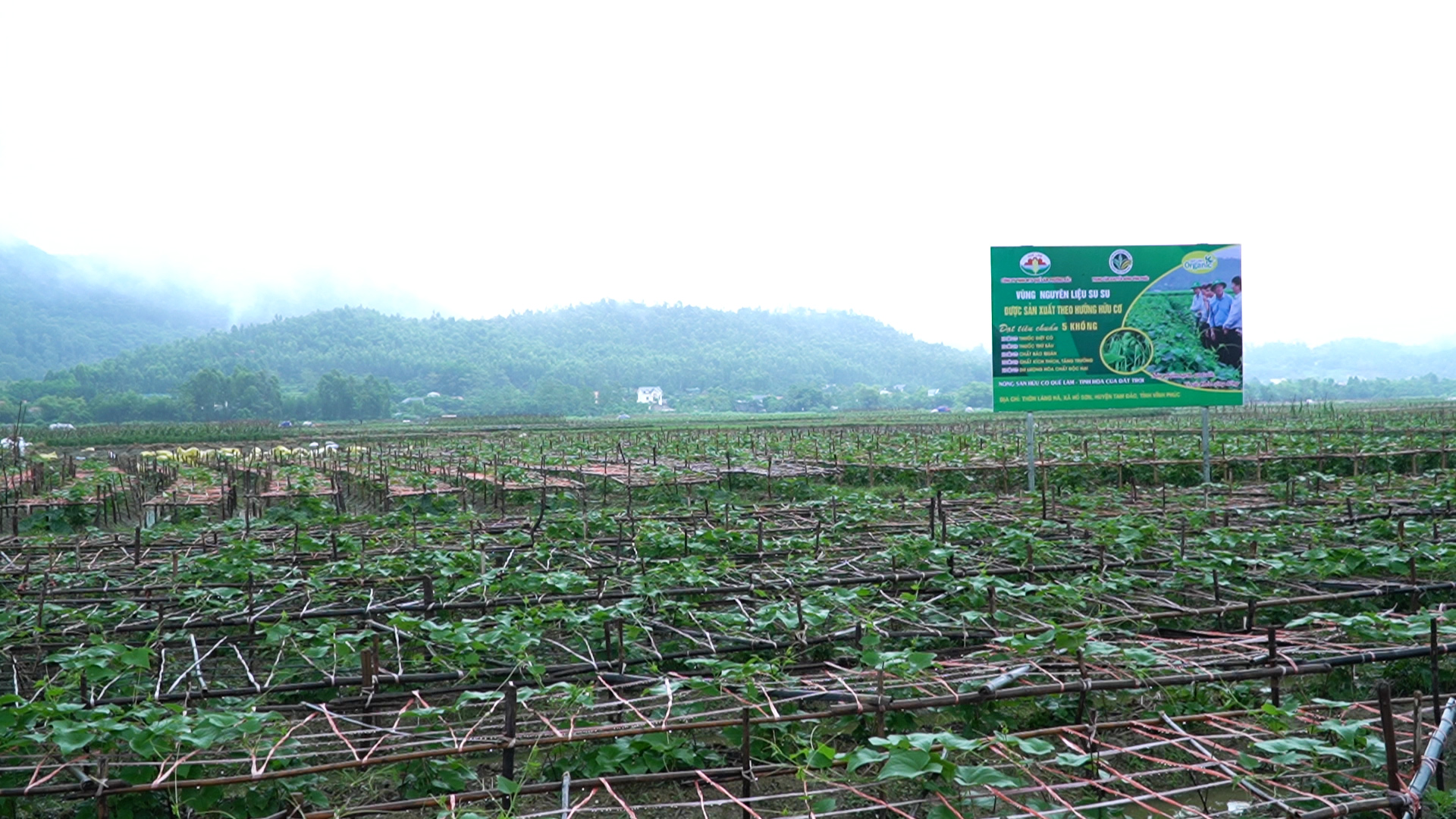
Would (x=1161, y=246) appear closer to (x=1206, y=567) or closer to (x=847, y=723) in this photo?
(x=1206, y=567)

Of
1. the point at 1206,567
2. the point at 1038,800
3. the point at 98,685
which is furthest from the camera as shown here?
the point at 1206,567

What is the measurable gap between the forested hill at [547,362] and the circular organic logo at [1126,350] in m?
71.2

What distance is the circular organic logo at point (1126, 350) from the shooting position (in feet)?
41.2

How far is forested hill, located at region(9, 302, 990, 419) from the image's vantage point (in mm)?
91312

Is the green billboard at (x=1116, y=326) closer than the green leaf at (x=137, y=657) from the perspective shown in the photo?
No

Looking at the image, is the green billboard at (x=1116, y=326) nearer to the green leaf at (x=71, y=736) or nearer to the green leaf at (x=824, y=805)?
the green leaf at (x=824, y=805)

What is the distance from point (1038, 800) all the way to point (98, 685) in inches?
174

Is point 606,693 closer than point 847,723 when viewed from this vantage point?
No

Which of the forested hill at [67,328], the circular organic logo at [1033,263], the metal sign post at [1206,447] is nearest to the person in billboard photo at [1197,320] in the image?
the metal sign post at [1206,447]

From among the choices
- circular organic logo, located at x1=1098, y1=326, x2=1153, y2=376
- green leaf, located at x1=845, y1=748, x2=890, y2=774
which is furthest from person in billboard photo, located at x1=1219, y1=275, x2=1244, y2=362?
green leaf, located at x1=845, y1=748, x2=890, y2=774

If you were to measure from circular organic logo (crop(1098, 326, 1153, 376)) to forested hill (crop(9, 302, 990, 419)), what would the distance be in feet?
234

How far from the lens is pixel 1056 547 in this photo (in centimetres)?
731

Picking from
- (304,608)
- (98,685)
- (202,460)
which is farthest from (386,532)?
(202,460)

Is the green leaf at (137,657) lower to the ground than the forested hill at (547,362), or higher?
lower
